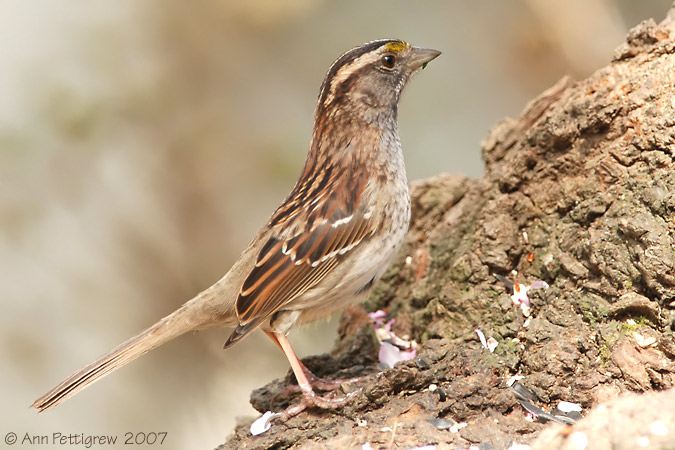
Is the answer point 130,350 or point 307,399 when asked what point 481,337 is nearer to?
point 307,399

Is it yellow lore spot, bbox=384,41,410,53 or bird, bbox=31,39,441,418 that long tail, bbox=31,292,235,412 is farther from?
yellow lore spot, bbox=384,41,410,53

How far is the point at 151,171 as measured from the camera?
29.4 ft

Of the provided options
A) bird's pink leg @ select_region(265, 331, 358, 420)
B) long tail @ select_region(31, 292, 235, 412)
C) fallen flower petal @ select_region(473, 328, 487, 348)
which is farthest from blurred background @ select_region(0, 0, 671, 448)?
fallen flower petal @ select_region(473, 328, 487, 348)

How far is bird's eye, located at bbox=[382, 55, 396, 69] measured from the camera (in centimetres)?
527

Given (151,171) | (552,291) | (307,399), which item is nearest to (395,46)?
(552,291)

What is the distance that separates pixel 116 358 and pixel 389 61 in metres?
2.56

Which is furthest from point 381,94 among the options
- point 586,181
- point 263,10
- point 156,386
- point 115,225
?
point 156,386

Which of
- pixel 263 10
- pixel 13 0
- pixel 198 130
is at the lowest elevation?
pixel 198 130

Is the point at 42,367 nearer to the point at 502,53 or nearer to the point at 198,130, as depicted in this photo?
the point at 198,130

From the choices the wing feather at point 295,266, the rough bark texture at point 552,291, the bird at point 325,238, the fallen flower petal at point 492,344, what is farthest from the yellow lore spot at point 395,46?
the fallen flower petal at point 492,344

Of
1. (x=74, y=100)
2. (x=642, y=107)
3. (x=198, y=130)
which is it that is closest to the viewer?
(x=642, y=107)

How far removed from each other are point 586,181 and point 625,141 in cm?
31

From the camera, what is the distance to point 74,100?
8.54m

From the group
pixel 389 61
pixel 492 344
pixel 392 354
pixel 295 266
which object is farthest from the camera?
pixel 389 61
